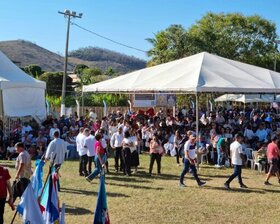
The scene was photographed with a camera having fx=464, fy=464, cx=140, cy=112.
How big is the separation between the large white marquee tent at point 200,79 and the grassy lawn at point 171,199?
3079 millimetres

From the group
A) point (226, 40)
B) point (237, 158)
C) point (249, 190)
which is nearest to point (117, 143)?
point (237, 158)

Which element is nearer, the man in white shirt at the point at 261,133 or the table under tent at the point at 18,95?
the man in white shirt at the point at 261,133

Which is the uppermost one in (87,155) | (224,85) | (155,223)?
(224,85)

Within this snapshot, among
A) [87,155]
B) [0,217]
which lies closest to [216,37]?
[87,155]

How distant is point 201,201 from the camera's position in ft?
38.0

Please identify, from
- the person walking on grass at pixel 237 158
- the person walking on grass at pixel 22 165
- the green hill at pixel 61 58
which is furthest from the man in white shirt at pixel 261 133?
the green hill at pixel 61 58

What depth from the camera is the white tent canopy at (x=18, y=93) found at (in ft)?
75.4

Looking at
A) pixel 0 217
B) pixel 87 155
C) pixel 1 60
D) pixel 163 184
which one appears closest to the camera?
pixel 0 217

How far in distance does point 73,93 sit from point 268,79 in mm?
32301

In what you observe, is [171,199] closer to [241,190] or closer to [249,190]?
[241,190]

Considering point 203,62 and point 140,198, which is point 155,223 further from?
point 203,62

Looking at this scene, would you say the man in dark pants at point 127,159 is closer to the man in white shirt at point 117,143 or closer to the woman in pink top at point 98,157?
the man in white shirt at point 117,143

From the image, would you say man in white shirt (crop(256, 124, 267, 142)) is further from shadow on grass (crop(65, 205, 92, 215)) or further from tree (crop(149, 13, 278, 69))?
tree (crop(149, 13, 278, 69))

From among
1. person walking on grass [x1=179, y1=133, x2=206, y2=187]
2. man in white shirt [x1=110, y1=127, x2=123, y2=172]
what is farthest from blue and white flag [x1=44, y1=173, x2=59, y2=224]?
man in white shirt [x1=110, y1=127, x2=123, y2=172]
